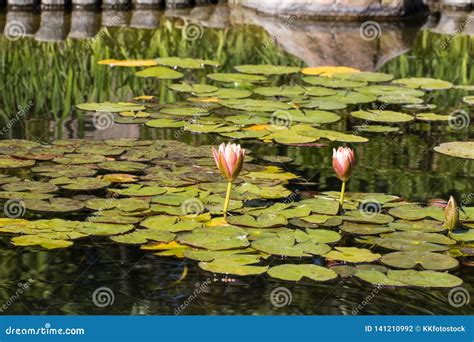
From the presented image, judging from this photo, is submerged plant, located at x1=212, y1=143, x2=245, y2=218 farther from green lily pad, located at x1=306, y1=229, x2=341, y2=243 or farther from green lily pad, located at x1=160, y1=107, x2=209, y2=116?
green lily pad, located at x1=160, y1=107, x2=209, y2=116

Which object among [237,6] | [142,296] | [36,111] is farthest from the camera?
[237,6]

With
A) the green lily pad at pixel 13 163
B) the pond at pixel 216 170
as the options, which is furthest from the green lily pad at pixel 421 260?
the green lily pad at pixel 13 163

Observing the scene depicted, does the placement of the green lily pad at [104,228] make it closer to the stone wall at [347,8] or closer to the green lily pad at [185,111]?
the green lily pad at [185,111]

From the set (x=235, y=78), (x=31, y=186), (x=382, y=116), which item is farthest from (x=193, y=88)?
(x=31, y=186)

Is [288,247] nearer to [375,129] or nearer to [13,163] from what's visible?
[13,163]

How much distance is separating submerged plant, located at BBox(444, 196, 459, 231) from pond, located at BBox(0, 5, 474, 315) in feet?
0.22

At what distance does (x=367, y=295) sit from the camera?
4.80 meters

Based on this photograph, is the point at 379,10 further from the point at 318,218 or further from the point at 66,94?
the point at 318,218

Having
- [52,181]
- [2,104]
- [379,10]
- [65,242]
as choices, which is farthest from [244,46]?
[65,242]

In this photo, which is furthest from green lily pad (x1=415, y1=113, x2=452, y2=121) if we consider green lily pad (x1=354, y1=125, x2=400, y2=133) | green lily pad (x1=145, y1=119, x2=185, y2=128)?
green lily pad (x1=145, y1=119, x2=185, y2=128)

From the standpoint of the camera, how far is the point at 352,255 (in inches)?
203

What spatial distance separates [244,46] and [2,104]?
9.71ft

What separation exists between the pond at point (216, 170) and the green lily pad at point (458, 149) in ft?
0.14

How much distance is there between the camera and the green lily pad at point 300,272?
4902mm
